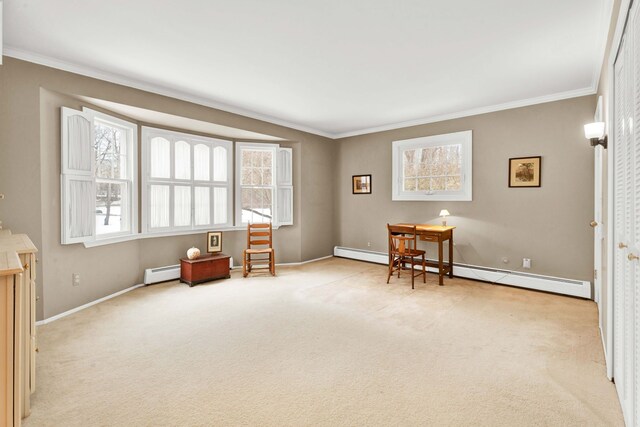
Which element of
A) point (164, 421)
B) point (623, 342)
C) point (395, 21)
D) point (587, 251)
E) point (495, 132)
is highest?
point (395, 21)

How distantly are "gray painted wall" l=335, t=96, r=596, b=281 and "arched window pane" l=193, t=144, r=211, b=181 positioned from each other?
3.30m

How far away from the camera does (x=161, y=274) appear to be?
14.9 feet

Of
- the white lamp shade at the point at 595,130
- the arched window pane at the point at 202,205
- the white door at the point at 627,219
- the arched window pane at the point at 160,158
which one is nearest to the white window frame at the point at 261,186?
the arched window pane at the point at 202,205

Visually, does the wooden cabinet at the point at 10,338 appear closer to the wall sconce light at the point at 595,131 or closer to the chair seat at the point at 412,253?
the wall sconce light at the point at 595,131

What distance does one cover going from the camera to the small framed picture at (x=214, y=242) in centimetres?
492

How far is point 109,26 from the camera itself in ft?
8.41

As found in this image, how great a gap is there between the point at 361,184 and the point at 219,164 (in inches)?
106

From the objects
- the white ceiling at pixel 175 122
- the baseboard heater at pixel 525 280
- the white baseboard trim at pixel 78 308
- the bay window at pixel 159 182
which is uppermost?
the white ceiling at pixel 175 122

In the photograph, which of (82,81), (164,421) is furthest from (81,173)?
(164,421)

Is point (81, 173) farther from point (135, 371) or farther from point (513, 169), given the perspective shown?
point (513, 169)

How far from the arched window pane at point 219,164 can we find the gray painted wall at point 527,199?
304 centimetres

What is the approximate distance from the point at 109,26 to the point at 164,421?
2918 mm

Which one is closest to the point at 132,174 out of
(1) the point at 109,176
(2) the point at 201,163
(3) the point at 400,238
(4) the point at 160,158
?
(1) the point at 109,176

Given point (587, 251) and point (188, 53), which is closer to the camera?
point (188, 53)
